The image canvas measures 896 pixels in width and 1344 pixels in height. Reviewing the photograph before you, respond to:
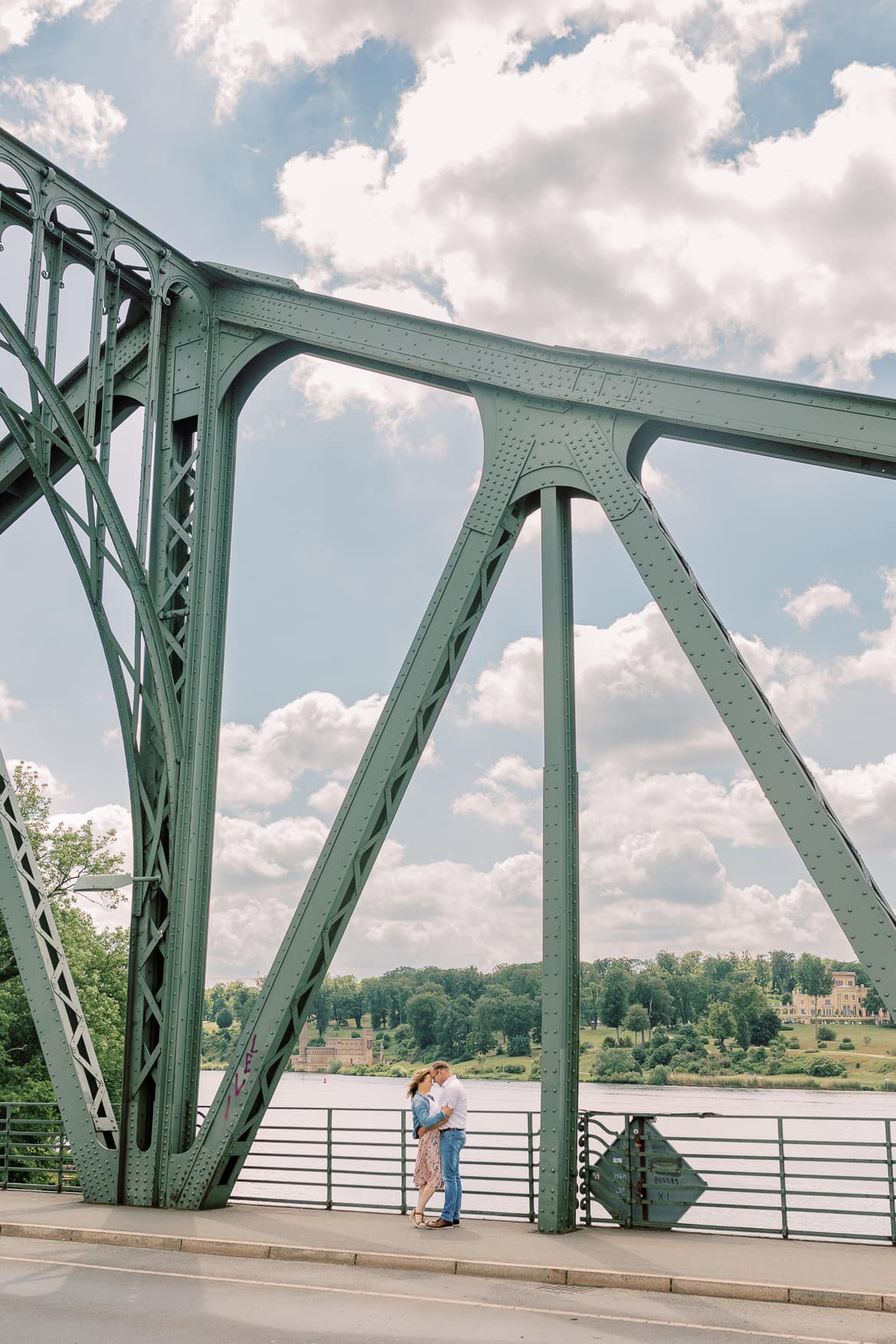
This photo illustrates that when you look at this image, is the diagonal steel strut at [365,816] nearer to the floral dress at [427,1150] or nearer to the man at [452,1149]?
the floral dress at [427,1150]

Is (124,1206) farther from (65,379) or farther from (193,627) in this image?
(65,379)

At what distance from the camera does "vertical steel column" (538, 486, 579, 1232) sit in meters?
10.0

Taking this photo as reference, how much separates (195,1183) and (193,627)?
18.3ft

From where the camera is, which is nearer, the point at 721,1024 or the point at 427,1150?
the point at 427,1150

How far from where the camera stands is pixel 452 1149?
10.6 m

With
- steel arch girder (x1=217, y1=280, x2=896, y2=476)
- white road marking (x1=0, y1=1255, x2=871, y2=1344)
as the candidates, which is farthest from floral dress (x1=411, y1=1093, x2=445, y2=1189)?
steel arch girder (x1=217, y1=280, x2=896, y2=476)

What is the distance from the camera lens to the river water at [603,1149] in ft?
35.6

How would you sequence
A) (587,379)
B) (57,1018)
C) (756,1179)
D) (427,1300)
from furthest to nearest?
(756,1179) → (57,1018) → (587,379) → (427,1300)

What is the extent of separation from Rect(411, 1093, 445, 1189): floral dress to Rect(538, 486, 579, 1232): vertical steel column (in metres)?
0.99

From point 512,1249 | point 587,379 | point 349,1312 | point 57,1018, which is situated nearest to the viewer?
point 349,1312

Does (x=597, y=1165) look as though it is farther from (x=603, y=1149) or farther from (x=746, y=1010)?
(x=746, y=1010)

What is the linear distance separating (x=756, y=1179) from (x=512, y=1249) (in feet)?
103

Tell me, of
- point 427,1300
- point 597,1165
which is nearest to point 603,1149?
point 597,1165

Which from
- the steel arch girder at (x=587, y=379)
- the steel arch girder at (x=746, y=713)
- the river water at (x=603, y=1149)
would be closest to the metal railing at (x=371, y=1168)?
the river water at (x=603, y=1149)
